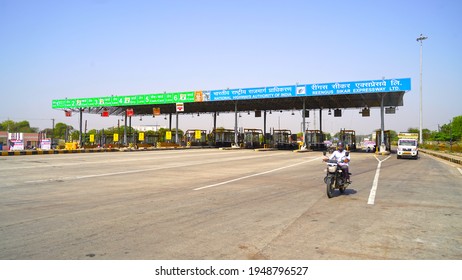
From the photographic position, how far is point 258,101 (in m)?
49.3

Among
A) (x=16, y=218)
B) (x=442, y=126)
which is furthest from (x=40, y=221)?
(x=442, y=126)

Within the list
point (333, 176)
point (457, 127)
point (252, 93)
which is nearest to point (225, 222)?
point (333, 176)

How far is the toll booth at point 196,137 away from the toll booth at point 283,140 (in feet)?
38.1

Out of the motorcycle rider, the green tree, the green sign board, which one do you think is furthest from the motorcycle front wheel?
the green tree

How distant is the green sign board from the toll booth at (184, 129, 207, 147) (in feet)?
41.2

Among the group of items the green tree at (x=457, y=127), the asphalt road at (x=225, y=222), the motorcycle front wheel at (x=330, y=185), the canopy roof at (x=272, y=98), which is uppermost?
the canopy roof at (x=272, y=98)

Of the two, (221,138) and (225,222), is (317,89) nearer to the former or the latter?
(221,138)

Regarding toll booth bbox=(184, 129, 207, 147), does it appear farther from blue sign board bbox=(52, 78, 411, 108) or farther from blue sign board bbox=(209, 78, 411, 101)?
blue sign board bbox=(209, 78, 411, 101)

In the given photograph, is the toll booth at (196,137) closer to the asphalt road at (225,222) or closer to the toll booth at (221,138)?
the toll booth at (221,138)

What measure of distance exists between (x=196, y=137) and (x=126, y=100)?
14.3 metres

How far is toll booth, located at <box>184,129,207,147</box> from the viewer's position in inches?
2266

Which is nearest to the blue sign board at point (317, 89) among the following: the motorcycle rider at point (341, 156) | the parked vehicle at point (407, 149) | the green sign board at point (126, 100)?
the green sign board at point (126, 100)

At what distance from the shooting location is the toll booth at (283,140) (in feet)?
184
